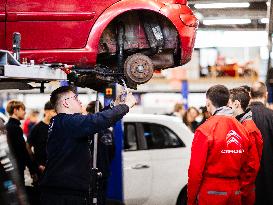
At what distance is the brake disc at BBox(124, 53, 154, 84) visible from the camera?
4873mm

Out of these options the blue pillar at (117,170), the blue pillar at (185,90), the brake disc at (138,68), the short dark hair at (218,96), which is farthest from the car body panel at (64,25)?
the blue pillar at (185,90)

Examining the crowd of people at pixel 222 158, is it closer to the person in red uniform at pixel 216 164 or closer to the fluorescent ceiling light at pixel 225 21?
the person in red uniform at pixel 216 164

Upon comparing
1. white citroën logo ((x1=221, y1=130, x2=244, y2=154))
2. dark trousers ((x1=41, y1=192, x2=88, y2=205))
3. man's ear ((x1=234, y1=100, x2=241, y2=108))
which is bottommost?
dark trousers ((x1=41, y1=192, x2=88, y2=205))

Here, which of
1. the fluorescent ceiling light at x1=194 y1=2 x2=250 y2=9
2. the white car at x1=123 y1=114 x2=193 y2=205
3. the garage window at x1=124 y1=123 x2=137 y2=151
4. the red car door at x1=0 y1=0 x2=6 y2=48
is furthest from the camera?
the fluorescent ceiling light at x1=194 y1=2 x2=250 y2=9

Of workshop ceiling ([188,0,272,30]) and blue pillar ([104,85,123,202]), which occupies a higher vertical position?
workshop ceiling ([188,0,272,30])

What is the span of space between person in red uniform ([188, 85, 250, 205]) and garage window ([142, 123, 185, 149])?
3250mm

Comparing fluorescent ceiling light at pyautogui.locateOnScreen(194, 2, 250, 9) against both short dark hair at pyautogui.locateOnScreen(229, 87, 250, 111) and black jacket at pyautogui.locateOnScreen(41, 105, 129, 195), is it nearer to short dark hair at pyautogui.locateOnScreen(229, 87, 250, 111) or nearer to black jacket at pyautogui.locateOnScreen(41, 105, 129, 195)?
short dark hair at pyautogui.locateOnScreen(229, 87, 250, 111)

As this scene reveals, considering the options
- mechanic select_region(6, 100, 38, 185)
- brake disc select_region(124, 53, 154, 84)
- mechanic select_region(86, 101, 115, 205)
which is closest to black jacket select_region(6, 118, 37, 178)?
mechanic select_region(6, 100, 38, 185)

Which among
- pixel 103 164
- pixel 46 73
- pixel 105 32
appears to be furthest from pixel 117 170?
pixel 46 73

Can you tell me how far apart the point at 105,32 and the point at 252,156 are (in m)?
1.79

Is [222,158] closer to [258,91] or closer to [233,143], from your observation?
[233,143]

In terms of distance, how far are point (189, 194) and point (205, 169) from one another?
255 millimetres

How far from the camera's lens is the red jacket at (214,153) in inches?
183

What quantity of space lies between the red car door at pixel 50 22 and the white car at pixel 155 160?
311cm
